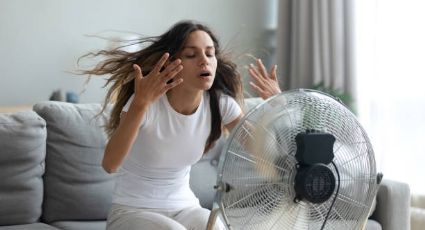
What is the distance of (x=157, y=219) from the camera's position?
5.87ft

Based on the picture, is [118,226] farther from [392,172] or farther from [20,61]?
[392,172]

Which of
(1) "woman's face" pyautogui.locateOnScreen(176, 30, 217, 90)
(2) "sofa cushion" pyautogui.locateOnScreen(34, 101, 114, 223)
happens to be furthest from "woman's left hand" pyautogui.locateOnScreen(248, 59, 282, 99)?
(2) "sofa cushion" pyautogui.locateOnScreen(34, 101, 114, 223)

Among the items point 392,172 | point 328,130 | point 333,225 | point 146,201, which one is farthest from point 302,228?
point 392,172

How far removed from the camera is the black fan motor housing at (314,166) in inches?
56.2

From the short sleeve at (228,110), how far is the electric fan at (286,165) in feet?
1.74

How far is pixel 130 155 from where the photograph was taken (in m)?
1.95

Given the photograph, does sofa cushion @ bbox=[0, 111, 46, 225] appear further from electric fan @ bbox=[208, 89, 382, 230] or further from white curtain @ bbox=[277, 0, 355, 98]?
white curtain @ bbox=[277, 0, 355, 98]

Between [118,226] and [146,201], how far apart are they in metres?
0.11

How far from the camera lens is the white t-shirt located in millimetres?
1904

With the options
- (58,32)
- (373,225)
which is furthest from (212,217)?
(58,32)

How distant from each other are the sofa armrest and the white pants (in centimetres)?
92

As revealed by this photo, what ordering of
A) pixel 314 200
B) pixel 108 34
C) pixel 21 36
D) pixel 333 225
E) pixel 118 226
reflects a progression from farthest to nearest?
1. pixel 108 34
2. pixel 21 36
3. pixel 118 226
4. pixel 333 225
5. pixel 314 200

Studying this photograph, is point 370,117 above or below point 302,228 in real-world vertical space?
below

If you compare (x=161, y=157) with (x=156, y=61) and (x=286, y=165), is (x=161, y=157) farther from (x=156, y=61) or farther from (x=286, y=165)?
(x=286, y=165)
